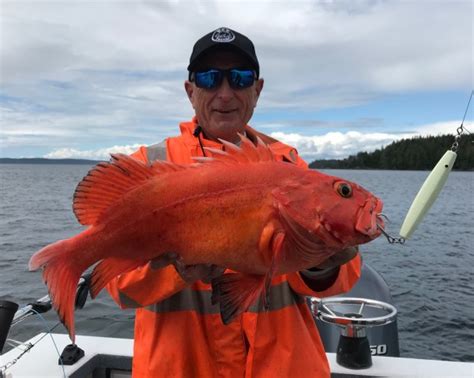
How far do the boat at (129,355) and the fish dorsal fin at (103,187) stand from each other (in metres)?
1.52

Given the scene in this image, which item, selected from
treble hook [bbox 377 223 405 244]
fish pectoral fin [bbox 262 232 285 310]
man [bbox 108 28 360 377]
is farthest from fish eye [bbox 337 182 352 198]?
man [bbox 108 28 360 377]

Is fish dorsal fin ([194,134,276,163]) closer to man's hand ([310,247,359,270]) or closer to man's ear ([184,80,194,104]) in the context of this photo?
man's hand ([310,247,359,270])

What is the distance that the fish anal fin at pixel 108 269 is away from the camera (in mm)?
2354

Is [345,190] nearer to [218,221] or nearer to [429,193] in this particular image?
[218,221]

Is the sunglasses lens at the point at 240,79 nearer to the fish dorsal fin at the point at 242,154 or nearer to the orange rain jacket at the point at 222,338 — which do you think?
the fish dorsal fin at the point at 242,154

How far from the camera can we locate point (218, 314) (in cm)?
287

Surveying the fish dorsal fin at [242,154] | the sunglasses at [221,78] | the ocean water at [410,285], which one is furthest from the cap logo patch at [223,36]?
the ocean water at [410,285]

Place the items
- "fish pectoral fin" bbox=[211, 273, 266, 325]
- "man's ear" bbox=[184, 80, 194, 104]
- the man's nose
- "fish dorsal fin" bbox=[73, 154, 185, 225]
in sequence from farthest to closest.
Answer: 1. "man's ear" bbox=[184, 80, 194, 104]
2. the man's nose
3. "fish dorsal fin" bbox=[73, 154, 185, 225]
4. "fish pectoral fin" bbox=[211, 273, 266, 325]

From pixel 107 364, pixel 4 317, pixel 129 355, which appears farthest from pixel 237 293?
pixel 107 364

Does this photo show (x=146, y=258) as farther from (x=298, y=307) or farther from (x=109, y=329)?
(x=109, y=329)

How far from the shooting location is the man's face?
120 inches

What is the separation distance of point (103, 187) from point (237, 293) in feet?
2.84

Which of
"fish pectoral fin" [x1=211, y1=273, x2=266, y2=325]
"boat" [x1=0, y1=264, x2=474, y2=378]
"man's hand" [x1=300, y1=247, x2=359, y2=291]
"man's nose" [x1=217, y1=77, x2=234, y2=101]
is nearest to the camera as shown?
"fish pectoral fin" [x1=211, y1=273, x2=266, y2=325]

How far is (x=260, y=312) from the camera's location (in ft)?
9.50
